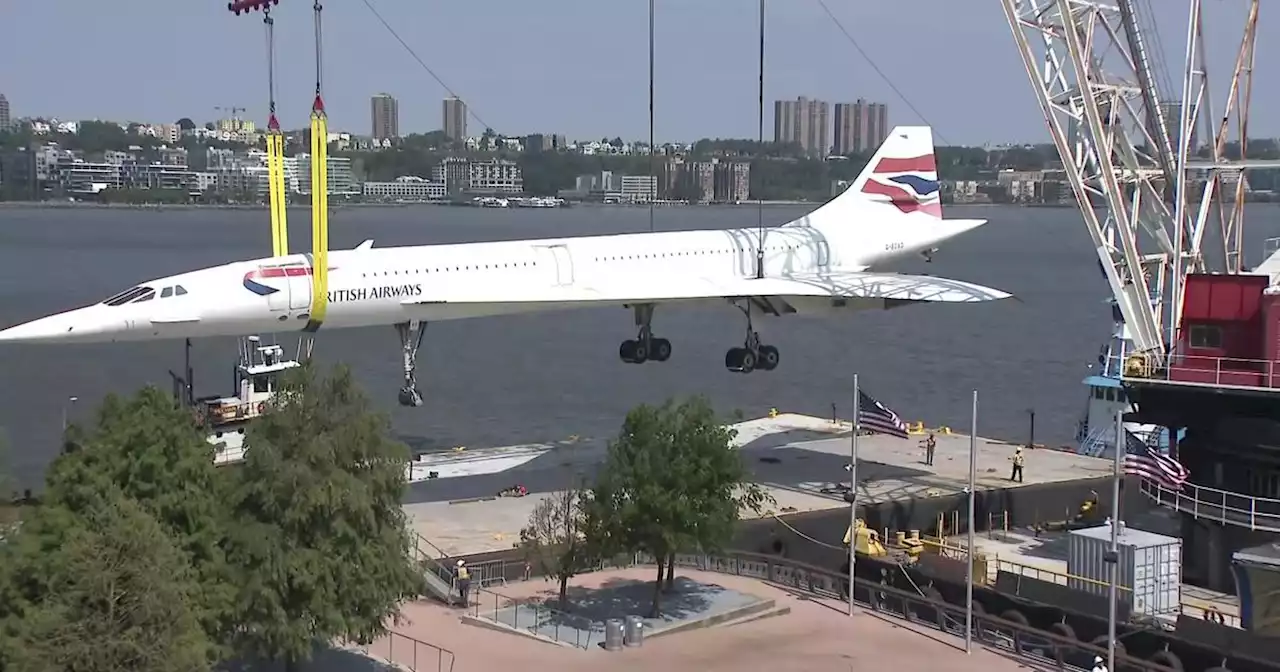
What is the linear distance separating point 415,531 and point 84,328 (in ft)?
26.5

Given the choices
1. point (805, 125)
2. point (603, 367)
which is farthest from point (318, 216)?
point (805, 125)

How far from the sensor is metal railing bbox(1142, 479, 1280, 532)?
29.1m

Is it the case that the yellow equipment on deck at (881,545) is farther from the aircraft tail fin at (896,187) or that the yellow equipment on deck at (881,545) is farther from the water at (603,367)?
the aircraft tail fin at (896,187)

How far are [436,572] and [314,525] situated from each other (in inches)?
327

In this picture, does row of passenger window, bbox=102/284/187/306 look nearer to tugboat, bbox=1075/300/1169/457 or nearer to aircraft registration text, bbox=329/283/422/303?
aircraft registration text, bbox=329/283/422/303

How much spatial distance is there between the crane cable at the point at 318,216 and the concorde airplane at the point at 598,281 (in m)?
0.14

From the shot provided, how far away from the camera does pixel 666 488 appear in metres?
26.1

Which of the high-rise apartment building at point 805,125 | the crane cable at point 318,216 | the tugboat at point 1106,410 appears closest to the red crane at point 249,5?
the crane cable at point 318,216

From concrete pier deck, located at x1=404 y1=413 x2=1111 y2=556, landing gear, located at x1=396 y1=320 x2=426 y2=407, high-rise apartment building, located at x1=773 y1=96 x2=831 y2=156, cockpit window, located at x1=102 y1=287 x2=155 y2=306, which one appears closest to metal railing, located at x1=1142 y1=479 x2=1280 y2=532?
concrete pier deck, located at x1=404 y1=413 x2=1111 y2=556

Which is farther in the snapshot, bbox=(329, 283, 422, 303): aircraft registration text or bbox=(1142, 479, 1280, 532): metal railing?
bbox=(329, 283, 422, 303): aircraft registration text

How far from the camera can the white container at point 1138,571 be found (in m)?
28.1

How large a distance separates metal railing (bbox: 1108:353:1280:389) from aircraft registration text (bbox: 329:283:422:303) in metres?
16.0

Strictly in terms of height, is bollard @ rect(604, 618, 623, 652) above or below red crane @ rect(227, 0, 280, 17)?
below

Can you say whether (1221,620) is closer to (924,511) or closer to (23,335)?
(924,511)
